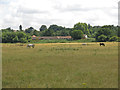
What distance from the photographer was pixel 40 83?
10.8 m

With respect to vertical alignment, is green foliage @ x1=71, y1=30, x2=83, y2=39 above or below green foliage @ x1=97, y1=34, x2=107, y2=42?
above

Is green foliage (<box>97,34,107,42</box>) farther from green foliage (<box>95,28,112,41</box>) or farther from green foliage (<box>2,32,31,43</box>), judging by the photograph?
green foliage (<box>2,32,31,43</box>)

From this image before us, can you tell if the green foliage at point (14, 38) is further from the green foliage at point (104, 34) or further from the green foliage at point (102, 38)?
the green foliage at point (102, 38)

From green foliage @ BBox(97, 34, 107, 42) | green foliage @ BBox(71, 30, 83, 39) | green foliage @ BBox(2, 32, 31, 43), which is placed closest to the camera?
green foliage @ BBox(97, 34, 107, 42)

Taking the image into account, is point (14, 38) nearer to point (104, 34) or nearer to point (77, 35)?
point (77, 35)

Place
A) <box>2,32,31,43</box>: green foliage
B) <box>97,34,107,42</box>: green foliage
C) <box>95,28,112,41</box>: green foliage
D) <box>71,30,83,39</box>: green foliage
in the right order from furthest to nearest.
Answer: <box>71,30,83,39</box>: green foliage < <box>2,32,31,43</box>: green foliage < <box>95,28,112,41</box>: green foliage < <box>97,34,107,42</box>: green foliage

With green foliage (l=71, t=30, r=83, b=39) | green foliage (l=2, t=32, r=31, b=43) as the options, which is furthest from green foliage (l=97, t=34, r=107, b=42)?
green foliage (l=2, t=32, r=31, b=43)

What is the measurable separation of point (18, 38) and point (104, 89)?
11341 centimetres

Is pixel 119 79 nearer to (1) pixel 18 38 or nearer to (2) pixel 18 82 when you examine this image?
(2) pixel 18 82

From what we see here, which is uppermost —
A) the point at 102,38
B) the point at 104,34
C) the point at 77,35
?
the point at 104,34

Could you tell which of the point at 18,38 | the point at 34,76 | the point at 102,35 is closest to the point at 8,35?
the point at 18,38

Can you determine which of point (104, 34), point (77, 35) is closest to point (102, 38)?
point (104, 34)

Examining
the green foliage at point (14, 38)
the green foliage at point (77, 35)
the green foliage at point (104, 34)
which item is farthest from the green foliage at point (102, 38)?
the green foliage at point (14, 38)

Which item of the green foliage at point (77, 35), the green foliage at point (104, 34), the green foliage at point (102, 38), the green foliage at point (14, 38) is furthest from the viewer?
the green foliage at point (77, 35)
